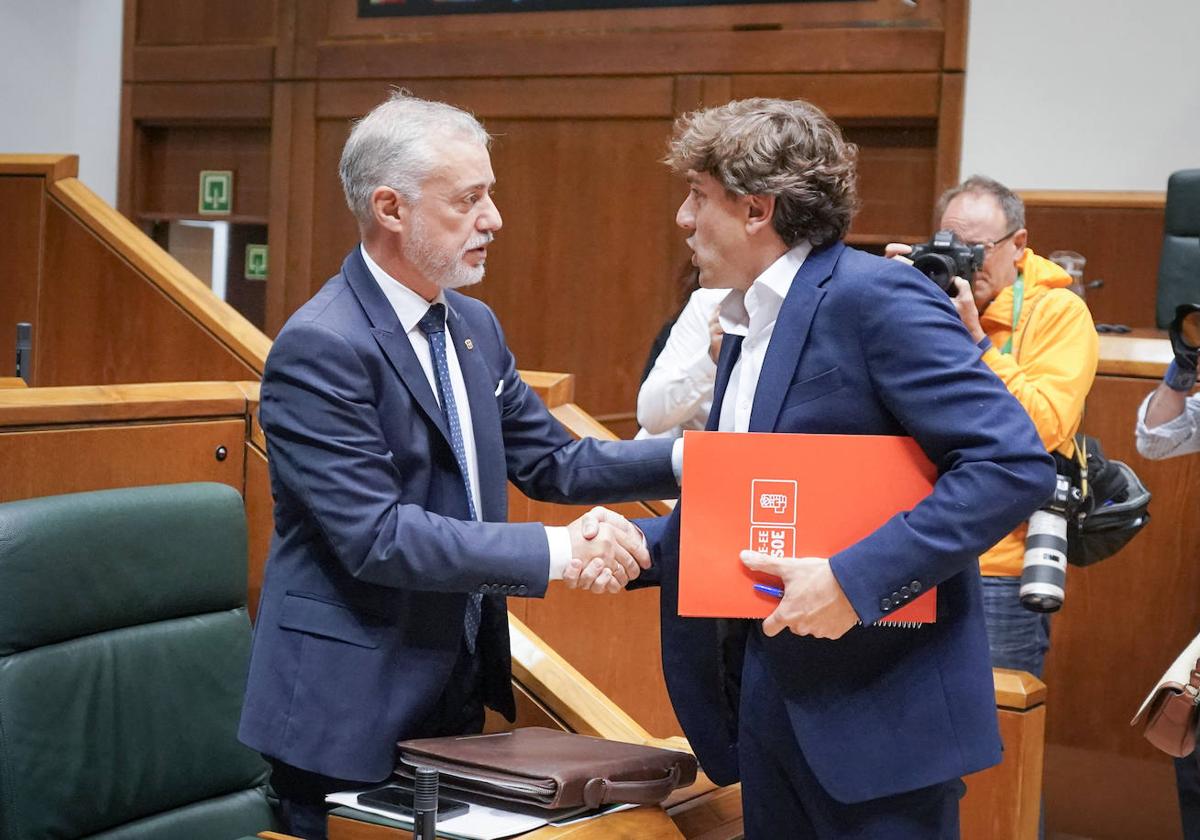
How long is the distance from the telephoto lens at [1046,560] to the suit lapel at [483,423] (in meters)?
1.00

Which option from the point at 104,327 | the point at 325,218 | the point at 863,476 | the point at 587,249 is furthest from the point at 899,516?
the point at 325,218

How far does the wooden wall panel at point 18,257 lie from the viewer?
3959 mm

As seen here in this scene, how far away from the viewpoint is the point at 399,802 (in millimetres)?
1663

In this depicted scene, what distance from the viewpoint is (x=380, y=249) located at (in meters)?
1.88

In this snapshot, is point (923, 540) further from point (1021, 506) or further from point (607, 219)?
point (607, 219)

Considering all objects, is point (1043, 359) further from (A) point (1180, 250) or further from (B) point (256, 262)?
(B) point (256, 262)

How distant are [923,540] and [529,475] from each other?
800mm

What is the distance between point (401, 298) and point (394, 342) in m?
0.10

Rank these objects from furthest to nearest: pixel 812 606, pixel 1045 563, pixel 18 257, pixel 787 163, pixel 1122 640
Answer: pixel 18 257 < pixel 1122 640 < pixel 1045 563 < pixel 787 163 < pixel 812 606

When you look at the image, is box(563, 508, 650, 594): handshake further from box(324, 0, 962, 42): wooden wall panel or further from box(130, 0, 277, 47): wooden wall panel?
box(130, 0, 277, 47): wooden wall panel

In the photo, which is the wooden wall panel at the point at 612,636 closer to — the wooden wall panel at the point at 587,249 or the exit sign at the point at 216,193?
the wooden wall panel at the point at 587,249

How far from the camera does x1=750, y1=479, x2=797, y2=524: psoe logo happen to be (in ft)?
5.05

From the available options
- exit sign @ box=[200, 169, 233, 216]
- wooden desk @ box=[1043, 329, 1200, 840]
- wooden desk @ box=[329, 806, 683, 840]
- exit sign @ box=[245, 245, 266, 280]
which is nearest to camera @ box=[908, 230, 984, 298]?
wooden desk @ box=[329, 806, 683, 840]

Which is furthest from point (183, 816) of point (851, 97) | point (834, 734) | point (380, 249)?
point (851, 97)
